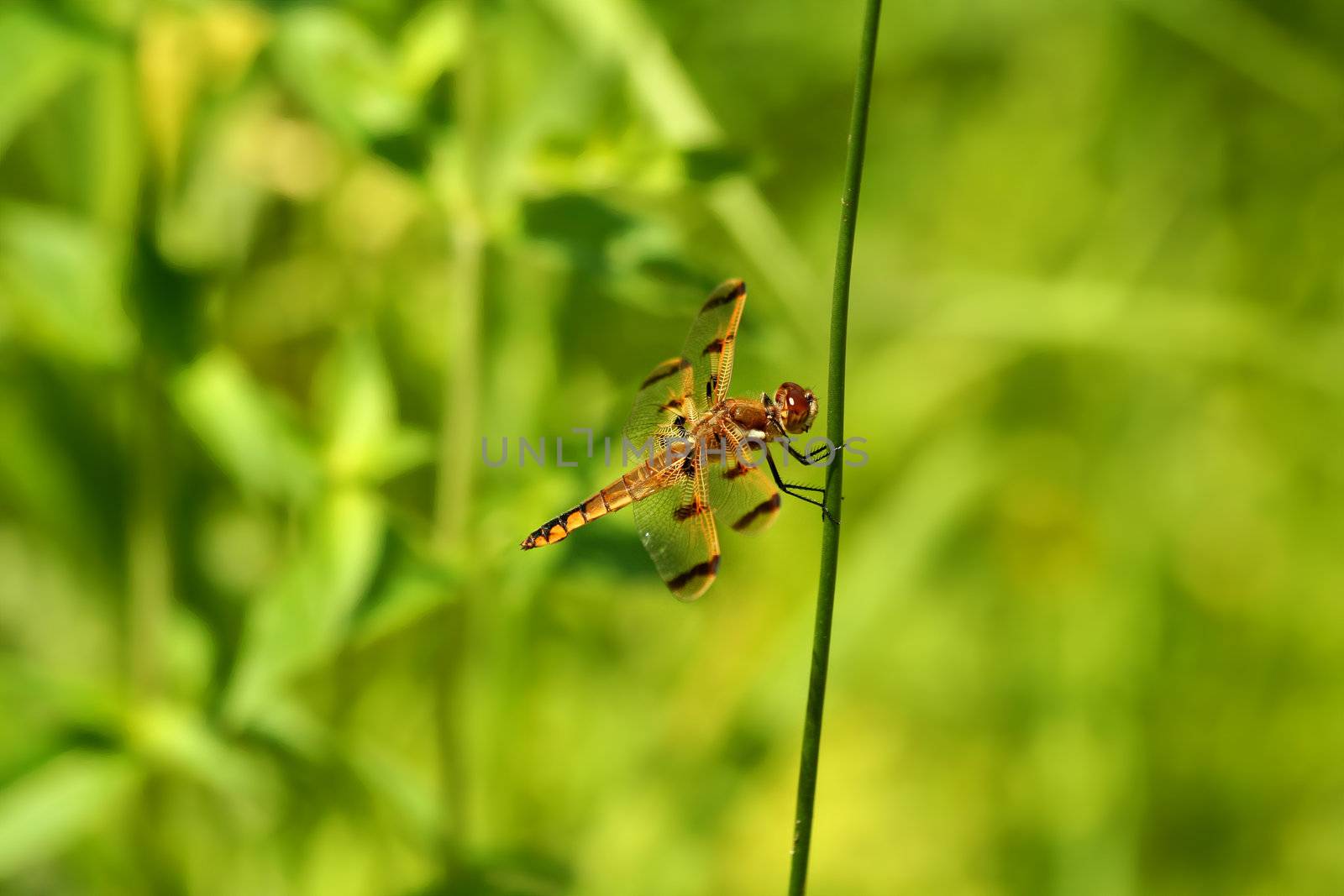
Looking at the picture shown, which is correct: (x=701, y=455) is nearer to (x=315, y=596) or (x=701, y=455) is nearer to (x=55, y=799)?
(x=315, y=596)

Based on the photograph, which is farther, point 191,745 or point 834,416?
point 191,745

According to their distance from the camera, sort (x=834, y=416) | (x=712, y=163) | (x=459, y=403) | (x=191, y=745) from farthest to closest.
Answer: (x=191, y=745)
(x=459, y=403)
(x=712, y=163)
(x=834, y=416)

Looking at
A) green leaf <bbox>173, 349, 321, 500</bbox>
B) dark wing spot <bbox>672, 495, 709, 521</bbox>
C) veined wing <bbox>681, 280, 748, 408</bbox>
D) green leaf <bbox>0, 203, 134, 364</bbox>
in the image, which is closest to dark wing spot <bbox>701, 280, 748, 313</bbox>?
veined wing <bbox>681, 280, 748, 408</bbox>

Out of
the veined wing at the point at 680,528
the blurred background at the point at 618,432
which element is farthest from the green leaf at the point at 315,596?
the veined wing at the point at 680,528

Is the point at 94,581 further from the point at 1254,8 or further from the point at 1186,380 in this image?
the point at 1254,8

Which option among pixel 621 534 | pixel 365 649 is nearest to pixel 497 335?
pixel 365 649

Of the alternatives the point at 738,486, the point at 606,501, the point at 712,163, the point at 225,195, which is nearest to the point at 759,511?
the point at 738,486

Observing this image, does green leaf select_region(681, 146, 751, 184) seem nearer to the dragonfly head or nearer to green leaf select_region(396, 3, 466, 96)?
the dragonfly head
